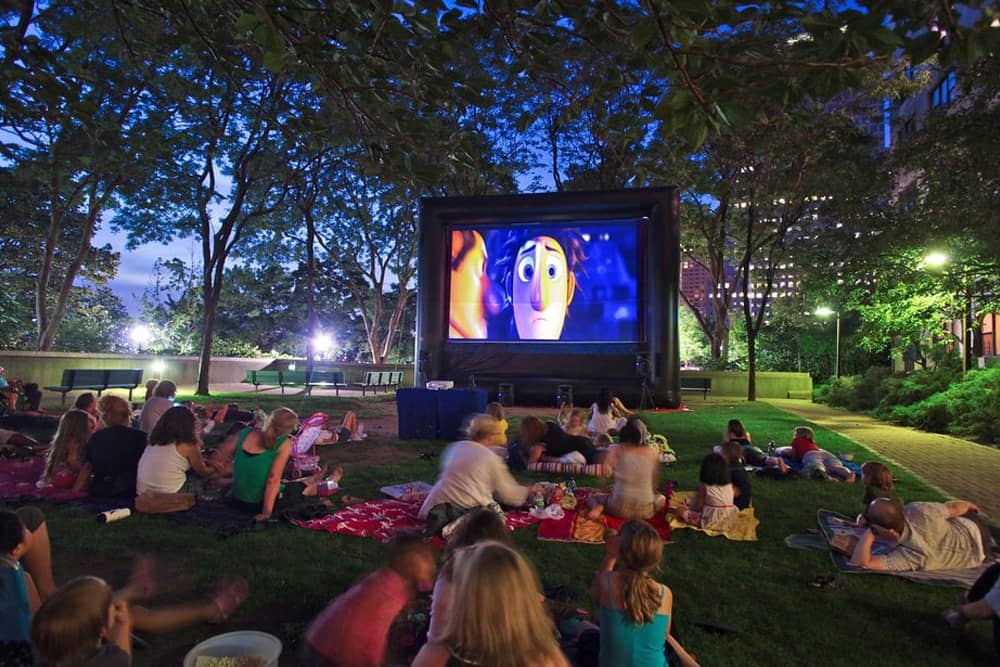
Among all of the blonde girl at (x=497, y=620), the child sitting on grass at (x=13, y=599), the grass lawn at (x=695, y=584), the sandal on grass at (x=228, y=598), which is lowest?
the grass lawn at (x=695, y=584)

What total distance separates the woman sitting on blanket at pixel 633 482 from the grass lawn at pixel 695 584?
512 millimetres

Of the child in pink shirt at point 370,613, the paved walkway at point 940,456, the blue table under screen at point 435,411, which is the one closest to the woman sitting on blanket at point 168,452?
the child in pink shirt at point 370,613

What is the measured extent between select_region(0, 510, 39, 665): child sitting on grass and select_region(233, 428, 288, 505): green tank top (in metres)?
2.64

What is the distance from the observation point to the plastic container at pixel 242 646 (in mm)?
2742

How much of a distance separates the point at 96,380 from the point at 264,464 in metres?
12.9

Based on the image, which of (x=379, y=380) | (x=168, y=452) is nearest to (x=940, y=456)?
(x=168, y=452)

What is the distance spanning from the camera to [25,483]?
657cm

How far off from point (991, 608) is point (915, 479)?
216 inches

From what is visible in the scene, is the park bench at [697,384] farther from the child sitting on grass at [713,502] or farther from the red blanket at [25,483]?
the red blanket at [25,483]

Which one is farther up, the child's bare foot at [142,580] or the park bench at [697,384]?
the park bench at [697,384]

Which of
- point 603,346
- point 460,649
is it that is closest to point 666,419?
point 603,346

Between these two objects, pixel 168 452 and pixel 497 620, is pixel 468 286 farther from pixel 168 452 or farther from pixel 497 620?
pixel 497 620

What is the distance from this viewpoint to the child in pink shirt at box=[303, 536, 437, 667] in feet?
7.96

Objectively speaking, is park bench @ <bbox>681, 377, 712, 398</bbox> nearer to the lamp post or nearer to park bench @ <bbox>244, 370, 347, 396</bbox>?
the lamp post
